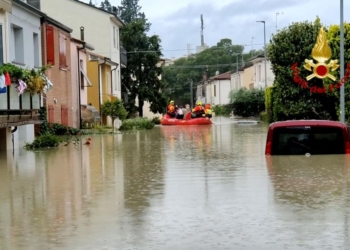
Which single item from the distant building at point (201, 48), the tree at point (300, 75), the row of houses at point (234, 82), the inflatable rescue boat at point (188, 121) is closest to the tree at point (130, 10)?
the row of houses at point (234, 82)

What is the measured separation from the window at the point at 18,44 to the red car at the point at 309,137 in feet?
42.5

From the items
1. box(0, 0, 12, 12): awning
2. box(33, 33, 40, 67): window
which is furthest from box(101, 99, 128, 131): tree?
box(0, 0, 12, 12): awning

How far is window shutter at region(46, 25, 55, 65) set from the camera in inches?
1245

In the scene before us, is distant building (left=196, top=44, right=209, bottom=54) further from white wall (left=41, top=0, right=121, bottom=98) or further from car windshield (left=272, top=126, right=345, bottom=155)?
car windshield (left=272, top=126, right=345, bottom=155)

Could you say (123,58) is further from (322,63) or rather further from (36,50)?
(36,50)

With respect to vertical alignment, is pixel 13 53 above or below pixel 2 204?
above

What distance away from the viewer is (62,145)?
1081 inches

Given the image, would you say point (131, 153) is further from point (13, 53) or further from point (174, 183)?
point (174, 183)

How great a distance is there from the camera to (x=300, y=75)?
4147cm

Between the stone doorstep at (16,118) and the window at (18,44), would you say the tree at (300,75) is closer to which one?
the window at (18,44)

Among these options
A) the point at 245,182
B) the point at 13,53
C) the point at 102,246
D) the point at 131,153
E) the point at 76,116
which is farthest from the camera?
the point at 76,116

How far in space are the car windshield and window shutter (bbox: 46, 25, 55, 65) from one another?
1686 centimetres

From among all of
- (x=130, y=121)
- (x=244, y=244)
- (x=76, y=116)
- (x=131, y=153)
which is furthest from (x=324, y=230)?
(x=130, y=121)

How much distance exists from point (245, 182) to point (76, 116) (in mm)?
28440
